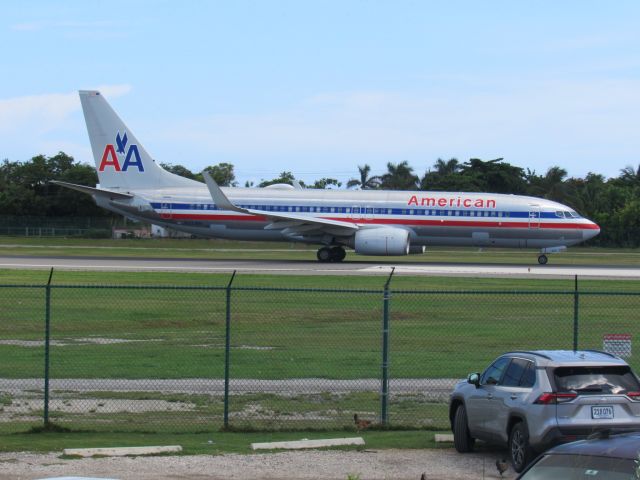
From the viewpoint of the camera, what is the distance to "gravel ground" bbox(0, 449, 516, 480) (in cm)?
1066

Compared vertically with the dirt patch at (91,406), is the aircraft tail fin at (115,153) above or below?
above

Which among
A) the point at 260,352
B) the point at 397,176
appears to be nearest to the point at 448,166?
the point at 397,176

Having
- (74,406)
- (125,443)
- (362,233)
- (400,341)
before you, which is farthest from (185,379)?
(362,233)

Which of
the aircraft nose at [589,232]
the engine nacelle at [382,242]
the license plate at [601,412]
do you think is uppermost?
the aircraft nose at [589,232]

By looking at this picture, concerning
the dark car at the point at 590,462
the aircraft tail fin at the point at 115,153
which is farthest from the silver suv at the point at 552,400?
the aircraft tail fin at the point at 115,153

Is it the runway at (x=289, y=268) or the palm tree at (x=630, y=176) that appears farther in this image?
the palm tree at (x=630, y=176)

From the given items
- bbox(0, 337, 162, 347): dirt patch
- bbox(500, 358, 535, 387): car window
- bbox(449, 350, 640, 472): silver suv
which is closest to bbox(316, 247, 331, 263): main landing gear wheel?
bbox(0, 337, 162, 347): dirt patch

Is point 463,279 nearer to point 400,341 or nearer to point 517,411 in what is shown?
point 400,341

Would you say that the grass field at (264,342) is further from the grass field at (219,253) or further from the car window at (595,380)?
the grass field at (219,253)

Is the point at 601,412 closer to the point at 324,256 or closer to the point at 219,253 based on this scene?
the point at 324,256

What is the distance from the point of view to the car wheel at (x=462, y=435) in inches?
474

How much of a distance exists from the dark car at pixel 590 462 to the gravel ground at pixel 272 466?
4.93 m

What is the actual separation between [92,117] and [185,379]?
36014 mm

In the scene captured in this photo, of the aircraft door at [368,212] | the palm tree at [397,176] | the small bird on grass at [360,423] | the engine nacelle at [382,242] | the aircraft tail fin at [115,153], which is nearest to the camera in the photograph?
the small bird on grass at [360,423]
